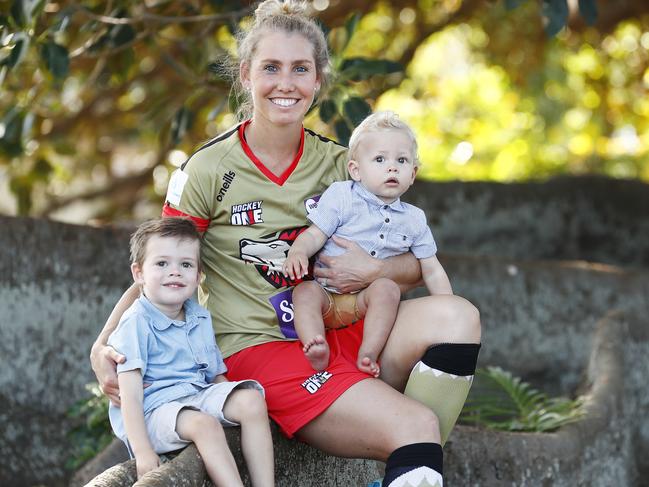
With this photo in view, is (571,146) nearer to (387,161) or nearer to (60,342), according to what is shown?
(60,342)

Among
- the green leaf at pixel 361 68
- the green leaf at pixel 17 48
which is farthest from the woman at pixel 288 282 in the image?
the green leaf at pixel 17 48

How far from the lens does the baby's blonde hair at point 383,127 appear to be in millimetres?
3127

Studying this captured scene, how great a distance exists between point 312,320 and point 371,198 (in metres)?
0.40

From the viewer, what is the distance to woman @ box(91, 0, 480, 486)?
2922 mm

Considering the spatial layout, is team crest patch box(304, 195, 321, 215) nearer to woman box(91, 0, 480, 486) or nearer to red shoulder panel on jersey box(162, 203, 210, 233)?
woman box(91, 0, 480, 486)

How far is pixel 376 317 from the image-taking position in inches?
119

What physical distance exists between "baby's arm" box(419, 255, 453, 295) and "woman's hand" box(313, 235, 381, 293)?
0.15m

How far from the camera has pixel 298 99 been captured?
10.3 ft

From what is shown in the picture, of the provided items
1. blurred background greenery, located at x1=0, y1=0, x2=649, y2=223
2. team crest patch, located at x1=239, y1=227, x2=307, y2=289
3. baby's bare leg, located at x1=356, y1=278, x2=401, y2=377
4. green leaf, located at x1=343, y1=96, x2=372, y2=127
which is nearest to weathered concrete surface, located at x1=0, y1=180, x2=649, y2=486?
blurred background greenery, located at x1=0, y1=0, x2=649, y2=223

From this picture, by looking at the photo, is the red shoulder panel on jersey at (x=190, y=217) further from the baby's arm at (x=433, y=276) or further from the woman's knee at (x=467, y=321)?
the woman's knee at (x=467, y=321)

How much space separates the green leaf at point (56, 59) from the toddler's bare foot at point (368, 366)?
7.05ft

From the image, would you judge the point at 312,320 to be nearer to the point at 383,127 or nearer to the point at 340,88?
the point at 383,127

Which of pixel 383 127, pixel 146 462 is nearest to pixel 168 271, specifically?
pixel 146 462

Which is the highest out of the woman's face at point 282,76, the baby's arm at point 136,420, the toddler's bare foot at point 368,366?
the woman's face at point 282,76
